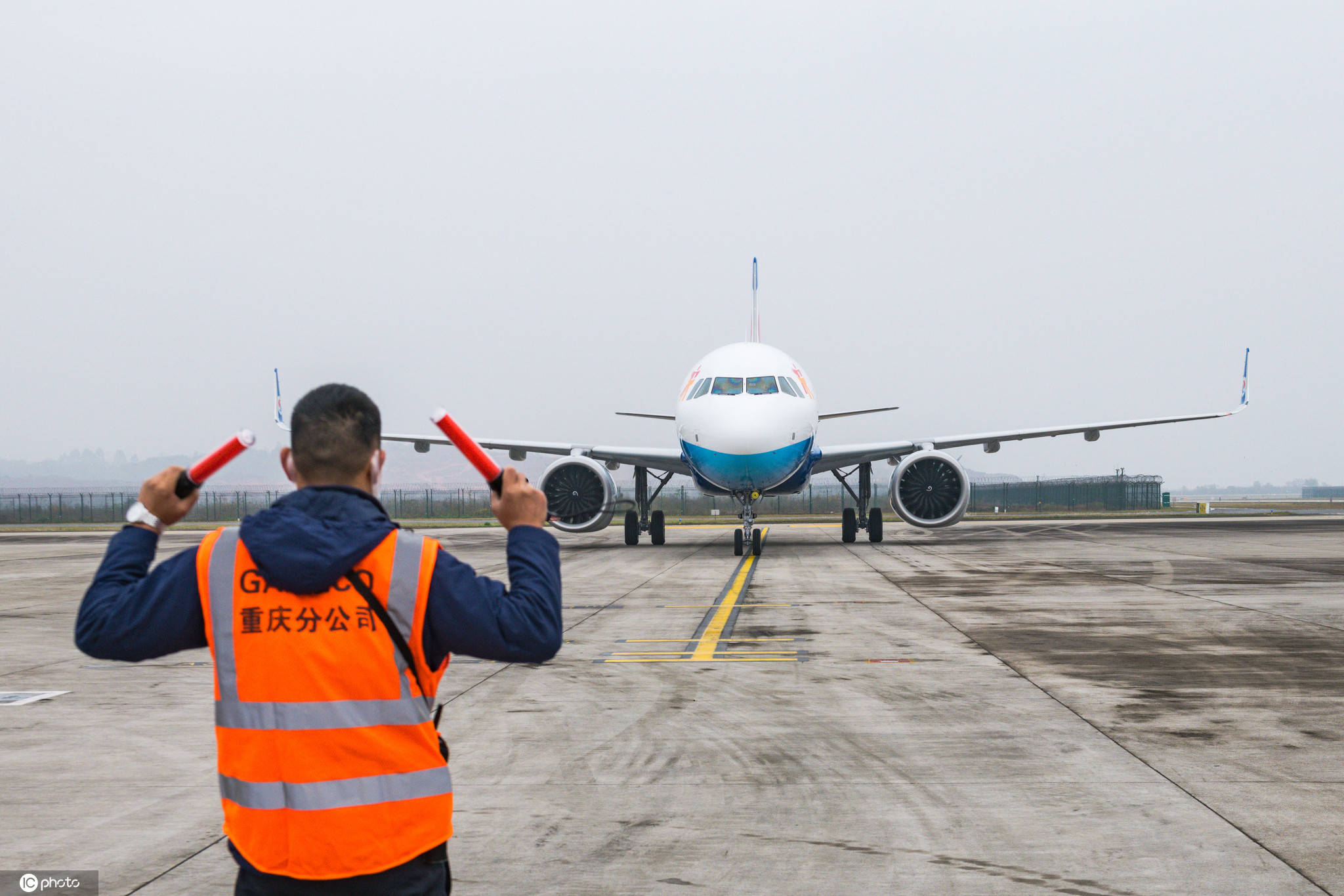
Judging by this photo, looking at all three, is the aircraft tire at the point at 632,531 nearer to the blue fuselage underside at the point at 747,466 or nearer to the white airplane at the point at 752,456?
the white airplane at the point at 752,456

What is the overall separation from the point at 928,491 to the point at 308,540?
20516mm

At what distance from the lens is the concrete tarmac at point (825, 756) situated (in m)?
3.85

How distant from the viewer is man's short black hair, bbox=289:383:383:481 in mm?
2365

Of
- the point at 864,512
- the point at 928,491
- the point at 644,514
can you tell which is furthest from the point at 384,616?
the point at 864,512

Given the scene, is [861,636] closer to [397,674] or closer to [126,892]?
[126,892]

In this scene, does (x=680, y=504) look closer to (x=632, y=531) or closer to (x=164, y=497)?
(x=632, y=531)

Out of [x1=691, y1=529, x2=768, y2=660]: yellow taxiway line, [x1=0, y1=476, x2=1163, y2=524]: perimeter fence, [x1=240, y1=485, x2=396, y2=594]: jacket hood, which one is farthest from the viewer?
[x1=0, y1=476, x2=1163, y2=524]: perimeter fence

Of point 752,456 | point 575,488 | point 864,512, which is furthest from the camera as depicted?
point 864,512

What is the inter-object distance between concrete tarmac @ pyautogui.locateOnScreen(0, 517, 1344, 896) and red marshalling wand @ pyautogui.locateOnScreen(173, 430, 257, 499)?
6.38 ft

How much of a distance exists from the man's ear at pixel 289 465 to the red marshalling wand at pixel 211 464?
100 millimetres

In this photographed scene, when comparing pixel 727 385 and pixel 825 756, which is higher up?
pixel 727 385

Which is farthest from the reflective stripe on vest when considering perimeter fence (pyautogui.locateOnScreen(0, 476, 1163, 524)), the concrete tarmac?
perimeter fence (pyautogui.locateOnScreen(0, 476, 1163, 524))

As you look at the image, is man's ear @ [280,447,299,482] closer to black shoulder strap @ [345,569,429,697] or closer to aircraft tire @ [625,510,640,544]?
black shoulder strap @ [345,569,429,697]

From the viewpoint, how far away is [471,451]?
7.80 feet
